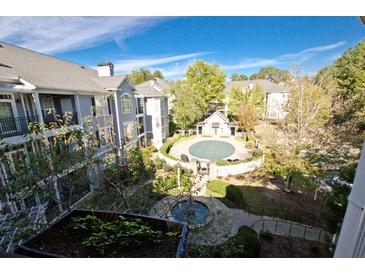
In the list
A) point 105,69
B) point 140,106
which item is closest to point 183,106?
point 140,106

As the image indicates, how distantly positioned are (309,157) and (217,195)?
18.1ft

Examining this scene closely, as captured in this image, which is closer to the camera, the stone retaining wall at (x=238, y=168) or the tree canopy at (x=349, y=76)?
the tree canopy at (x=349, y=76)

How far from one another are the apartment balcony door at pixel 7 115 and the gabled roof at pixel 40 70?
108 centimetres

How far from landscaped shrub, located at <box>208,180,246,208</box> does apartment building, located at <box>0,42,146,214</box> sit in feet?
20.4

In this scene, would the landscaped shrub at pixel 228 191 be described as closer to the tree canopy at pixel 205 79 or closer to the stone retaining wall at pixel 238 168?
the stone retaining wall at pixel 238 168

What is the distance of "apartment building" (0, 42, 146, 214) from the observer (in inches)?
235

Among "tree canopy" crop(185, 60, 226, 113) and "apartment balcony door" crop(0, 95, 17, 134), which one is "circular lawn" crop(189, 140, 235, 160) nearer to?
"tree canopy" crop(185, 60, 226, 113)

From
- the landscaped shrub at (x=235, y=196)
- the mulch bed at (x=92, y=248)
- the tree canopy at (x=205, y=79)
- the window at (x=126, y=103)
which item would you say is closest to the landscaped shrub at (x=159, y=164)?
the window at (x=126, y=103)

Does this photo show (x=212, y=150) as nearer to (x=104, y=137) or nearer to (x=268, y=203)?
(x=268, y=203)

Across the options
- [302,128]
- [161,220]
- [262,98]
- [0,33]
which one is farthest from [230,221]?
[262,98]

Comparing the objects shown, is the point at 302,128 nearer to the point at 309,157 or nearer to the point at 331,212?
the point at 309,157

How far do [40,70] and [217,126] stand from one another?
71.8 feet

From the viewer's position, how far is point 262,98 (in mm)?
26125

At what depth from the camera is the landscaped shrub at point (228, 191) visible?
997 cm
